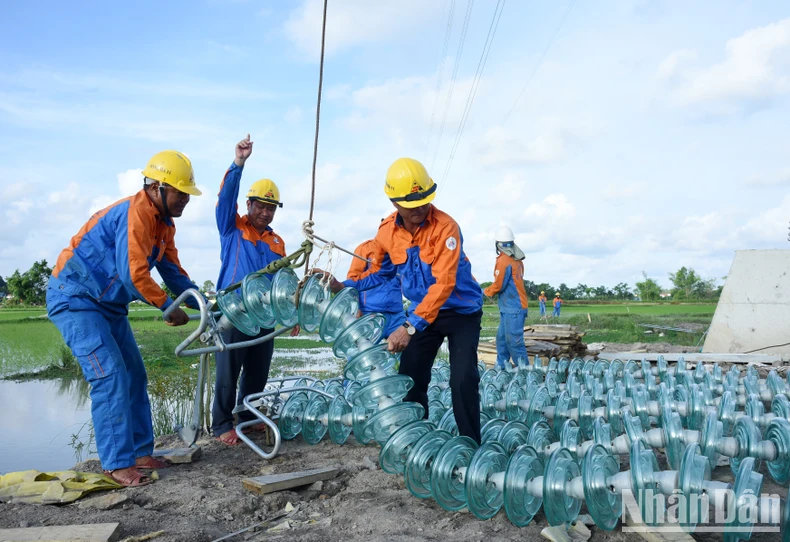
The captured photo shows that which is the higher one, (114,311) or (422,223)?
(422,223)

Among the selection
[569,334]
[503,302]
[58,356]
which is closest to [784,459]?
[503,302]

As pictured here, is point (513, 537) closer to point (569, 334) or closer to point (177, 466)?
point (177, 466)

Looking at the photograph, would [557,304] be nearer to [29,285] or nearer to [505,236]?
[505,236]

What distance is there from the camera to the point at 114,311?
13.7 feet

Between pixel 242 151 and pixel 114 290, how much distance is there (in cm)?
150

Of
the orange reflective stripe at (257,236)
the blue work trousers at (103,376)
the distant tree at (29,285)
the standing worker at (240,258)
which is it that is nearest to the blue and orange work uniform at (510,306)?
the orange reflective stripe at (257,236)

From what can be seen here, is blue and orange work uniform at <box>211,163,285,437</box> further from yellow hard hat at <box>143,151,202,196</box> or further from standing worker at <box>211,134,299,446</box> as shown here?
yellow hard hat at <box>143,151,202,196</box>

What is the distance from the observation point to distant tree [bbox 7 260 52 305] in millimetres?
32438

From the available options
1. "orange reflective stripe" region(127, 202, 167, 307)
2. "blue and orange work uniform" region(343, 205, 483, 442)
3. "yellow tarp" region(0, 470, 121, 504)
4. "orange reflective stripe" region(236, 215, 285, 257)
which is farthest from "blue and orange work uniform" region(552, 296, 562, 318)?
"yellow tarp" region(0, 470, 121, 504)

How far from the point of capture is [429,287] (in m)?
3.95

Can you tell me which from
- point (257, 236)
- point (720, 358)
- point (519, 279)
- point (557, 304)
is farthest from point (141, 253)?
point (557, 304)

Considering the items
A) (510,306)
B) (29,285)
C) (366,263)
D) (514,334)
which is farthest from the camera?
(29,285)

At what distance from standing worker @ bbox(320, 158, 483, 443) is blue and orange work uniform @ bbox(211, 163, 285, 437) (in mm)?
1287

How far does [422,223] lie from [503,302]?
16.7 ft
